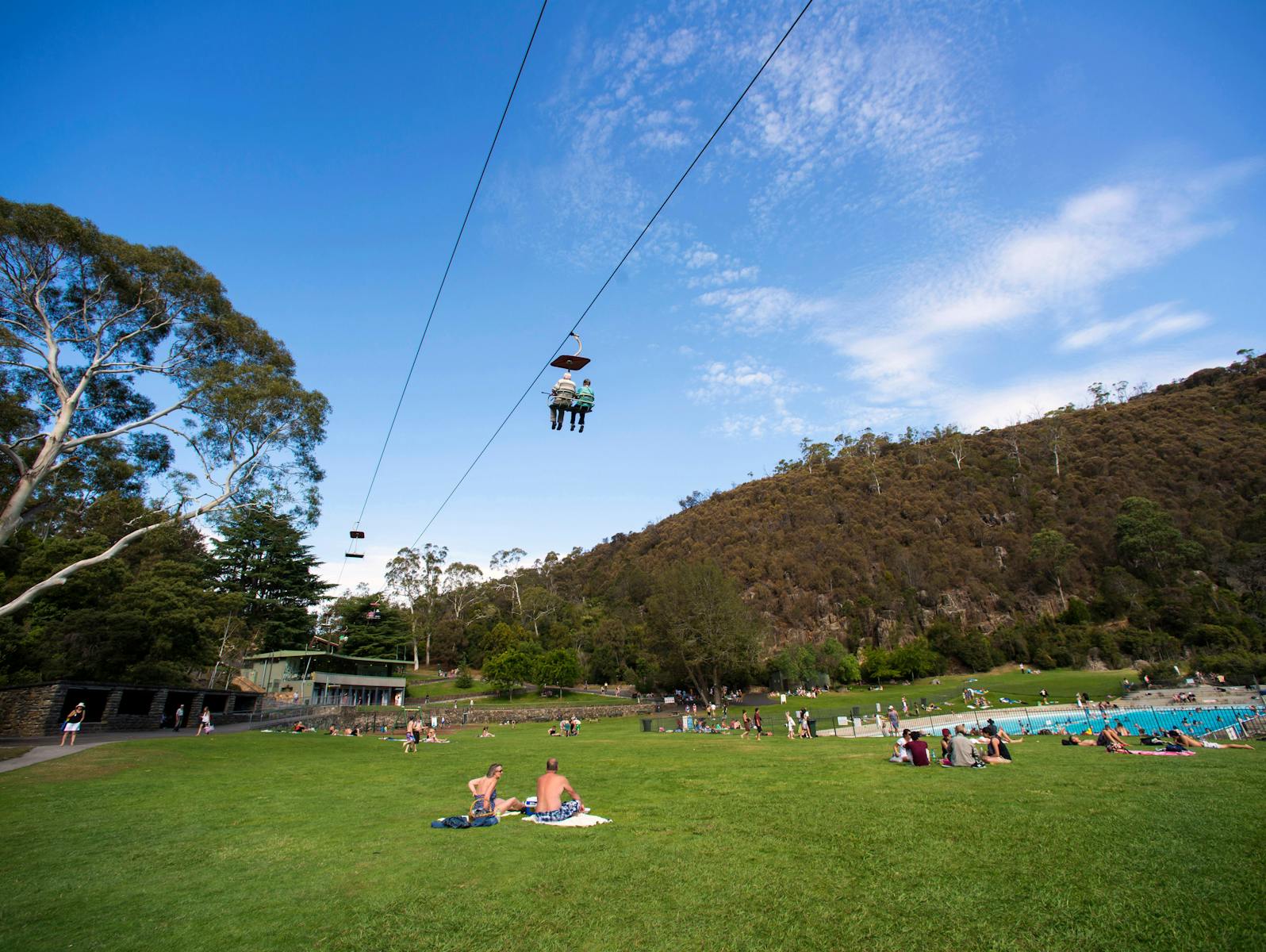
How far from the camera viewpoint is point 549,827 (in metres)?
7.88


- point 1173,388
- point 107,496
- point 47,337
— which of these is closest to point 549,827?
point 47,337

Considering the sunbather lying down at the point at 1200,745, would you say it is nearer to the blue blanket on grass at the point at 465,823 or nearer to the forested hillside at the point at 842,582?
the blue blanket on grass at the point at 465,823

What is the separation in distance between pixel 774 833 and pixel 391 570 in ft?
286

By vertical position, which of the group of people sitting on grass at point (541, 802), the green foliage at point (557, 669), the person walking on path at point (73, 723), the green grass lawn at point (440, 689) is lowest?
the group of people sitting on grass at point (541, 802)

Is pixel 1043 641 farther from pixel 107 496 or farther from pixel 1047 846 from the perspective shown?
pixel 107 496

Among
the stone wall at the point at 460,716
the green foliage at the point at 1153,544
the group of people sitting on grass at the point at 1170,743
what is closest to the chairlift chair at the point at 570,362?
the group of people sitting on grass at the point at 1170,743

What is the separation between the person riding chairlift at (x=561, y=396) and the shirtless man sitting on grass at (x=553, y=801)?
21.3ft

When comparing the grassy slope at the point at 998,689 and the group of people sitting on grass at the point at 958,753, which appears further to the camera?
the grassy slope at the point at 998,689

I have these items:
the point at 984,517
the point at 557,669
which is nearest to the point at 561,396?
the point at 557,669

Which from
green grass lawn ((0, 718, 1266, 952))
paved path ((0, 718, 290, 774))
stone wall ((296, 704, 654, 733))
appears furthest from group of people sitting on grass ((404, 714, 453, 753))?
green grass lawn ((0, 718, 1266, 952))

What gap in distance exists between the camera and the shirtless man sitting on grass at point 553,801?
826cm

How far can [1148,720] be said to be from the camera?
21984 millimetres

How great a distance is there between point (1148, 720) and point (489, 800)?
25.3m

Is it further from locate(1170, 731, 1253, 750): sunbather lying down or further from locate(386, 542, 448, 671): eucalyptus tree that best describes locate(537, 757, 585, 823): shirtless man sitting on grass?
locate(386, 542, 448, 671): eucalyptus tree
